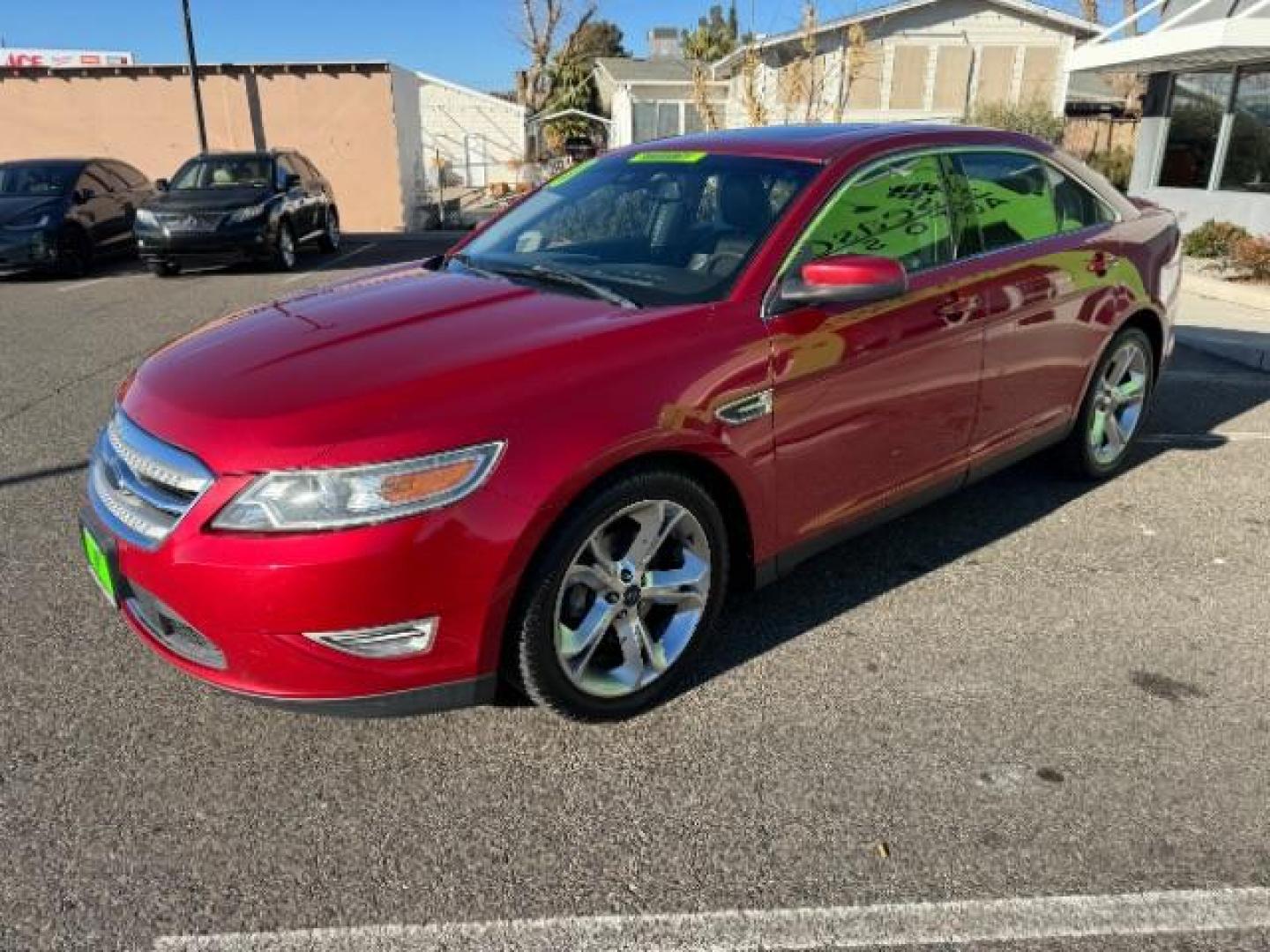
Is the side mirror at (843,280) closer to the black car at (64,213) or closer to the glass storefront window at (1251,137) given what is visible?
the glass storefront window at (1251,137)

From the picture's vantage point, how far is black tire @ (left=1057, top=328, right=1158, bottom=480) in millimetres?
4453

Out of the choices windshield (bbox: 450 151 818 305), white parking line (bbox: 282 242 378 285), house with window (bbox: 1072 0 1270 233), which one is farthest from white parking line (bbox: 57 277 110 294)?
house with window (bbox: 1072 0 1270 233)

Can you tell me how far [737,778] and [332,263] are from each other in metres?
13.6

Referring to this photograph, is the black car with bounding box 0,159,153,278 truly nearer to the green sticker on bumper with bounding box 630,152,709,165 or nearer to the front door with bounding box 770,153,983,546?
the green sticker on bumper with bounding box 630,152,709,165

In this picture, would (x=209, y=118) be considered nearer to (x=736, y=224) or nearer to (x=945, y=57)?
(x=945, y=57)

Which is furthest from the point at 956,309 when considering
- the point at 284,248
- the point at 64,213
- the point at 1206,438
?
the point at 64,213

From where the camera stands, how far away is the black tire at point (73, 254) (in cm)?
1251

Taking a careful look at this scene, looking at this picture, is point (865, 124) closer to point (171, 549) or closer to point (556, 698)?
point (556, 698)

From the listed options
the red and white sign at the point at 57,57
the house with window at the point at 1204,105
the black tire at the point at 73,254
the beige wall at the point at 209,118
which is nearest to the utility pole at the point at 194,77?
the beige wall at the point at 209,118

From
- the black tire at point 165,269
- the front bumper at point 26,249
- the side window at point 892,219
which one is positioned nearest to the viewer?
the side window at point 892,219

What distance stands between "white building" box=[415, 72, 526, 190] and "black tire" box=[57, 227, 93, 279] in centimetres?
2394

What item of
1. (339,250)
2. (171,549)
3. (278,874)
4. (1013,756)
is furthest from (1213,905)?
(339,250)

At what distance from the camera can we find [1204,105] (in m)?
12.9

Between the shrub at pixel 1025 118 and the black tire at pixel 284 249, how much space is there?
17.9 meters
